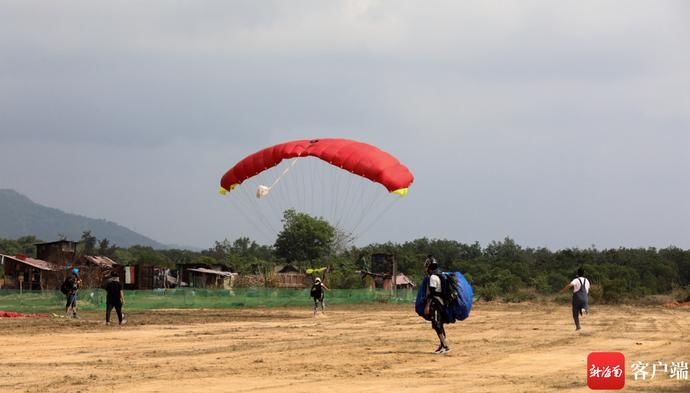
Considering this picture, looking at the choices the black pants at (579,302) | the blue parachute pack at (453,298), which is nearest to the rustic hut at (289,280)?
the black pants at (579,302)

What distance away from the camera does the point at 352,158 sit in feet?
101

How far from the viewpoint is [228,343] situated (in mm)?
21125

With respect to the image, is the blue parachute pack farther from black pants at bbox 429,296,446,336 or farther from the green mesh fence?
the green mesh fence

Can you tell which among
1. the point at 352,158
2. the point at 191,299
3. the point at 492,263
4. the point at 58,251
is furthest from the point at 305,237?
the point at 352,158

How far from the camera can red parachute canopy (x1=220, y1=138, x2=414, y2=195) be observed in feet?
99.7

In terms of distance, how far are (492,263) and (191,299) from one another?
55.0m

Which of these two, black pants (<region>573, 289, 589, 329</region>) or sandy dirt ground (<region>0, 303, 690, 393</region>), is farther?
black pants (<region>573, 289, 589, 329</region>)

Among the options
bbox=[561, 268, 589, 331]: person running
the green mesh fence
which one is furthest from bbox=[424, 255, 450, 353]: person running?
the green mesh fence

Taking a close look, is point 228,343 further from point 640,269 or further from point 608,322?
point 640,269

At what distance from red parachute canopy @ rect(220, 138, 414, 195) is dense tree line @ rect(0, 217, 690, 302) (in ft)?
45.9

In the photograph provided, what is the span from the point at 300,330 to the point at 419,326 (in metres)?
3.63

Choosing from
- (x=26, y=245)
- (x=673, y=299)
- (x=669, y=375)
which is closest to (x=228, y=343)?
(x=669, y=375)

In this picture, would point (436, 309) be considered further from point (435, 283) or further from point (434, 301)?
point (435, 283)

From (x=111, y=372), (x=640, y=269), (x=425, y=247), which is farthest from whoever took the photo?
(x=425, y=247)
